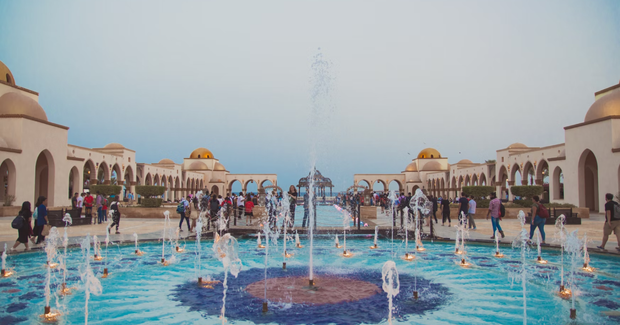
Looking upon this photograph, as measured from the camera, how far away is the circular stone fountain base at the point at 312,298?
4336mm

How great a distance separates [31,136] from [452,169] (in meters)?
36.6

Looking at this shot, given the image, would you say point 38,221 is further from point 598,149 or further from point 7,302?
point 598,149

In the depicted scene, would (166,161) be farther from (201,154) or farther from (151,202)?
(151,202)

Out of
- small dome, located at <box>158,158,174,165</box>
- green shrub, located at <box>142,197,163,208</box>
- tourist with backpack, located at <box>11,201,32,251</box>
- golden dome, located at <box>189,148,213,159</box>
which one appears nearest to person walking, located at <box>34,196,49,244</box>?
tourist with backpack, located at <box>11,201,32,251</box>

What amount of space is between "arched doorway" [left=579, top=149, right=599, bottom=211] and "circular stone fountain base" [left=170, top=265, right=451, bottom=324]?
59.5ft

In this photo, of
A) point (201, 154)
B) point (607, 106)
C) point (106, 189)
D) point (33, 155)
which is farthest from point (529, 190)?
point (201, 154)

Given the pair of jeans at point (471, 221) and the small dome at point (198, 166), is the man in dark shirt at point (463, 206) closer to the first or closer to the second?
the pair of jeans at point (471, 221)

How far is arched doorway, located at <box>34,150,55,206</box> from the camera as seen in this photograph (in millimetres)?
19953

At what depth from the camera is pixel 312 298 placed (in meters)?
5.01

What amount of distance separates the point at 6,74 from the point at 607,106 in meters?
31.0

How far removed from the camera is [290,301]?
487 cm

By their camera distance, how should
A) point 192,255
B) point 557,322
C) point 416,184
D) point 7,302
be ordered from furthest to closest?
point 416,184, point 192,255, point 7,302, point 557,322

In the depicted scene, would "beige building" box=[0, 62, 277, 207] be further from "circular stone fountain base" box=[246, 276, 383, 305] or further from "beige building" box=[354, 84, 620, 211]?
"beige building" box=[354, 84, 620, 211]

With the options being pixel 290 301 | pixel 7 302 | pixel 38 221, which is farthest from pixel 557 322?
pixel 38 221
